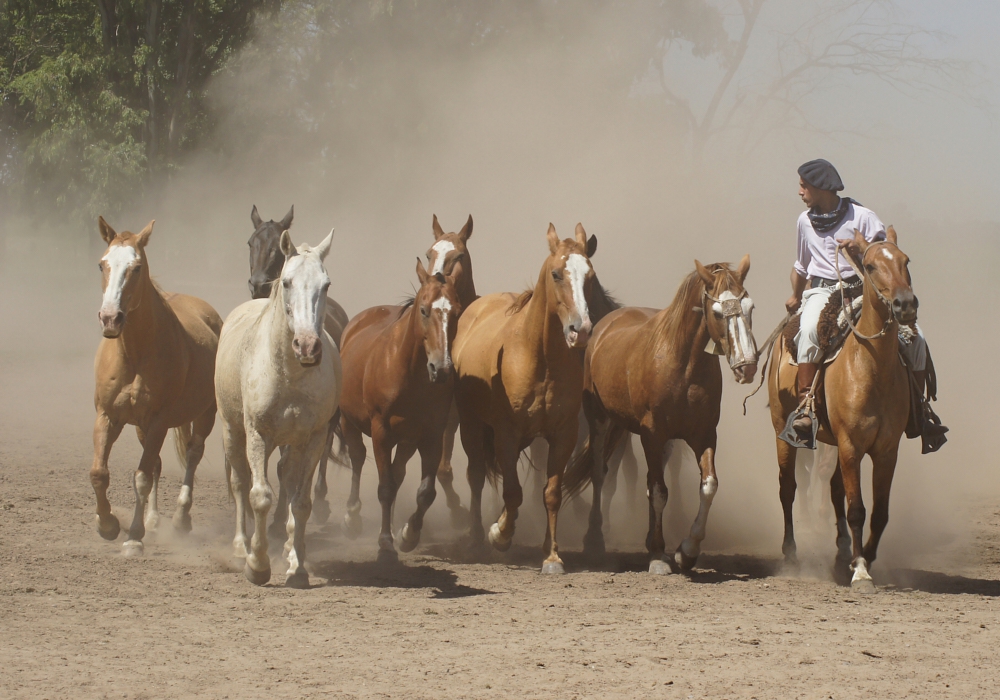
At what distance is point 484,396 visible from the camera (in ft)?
25.0

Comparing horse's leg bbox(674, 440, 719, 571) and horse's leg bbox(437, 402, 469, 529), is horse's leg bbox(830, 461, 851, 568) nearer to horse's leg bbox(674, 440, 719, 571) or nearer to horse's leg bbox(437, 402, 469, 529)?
horse's leg bbox(674, 440, 719, 571)

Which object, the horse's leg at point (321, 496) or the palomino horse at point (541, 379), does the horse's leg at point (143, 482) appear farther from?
the palomino horse at point (541, 379)

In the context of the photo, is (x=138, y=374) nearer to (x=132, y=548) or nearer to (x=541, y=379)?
(x=132, y=548)

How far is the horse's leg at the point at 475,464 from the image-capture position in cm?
800

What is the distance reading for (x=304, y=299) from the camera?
6.04m

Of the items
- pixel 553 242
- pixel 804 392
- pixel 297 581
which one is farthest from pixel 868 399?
pixel 297 581

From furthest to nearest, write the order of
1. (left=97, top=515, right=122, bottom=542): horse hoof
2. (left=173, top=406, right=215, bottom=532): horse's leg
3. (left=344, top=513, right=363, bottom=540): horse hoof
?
(left=344, top=513, right=363, bottom=540): horse hoof, (left=173, top=406, right=215, bottom=532): horse's leg, (left=97, top=515, right=122, bottom=542): horse hoof

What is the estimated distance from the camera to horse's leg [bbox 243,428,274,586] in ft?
20.7

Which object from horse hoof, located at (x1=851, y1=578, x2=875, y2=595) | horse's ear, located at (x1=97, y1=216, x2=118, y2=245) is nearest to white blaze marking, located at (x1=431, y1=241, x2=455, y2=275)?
horse's ear, located at (x1=97, y1=216, x2=118, y2=245)

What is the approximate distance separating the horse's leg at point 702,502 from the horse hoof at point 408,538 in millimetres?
1952

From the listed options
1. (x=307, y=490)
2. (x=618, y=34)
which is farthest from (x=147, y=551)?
(x=618, y=34)

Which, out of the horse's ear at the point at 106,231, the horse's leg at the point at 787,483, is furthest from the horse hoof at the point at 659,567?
the horse's ear at the point at 106,231

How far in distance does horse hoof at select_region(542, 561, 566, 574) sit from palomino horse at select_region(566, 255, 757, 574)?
2.09 ft

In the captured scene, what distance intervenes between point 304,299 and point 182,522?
3.26m
